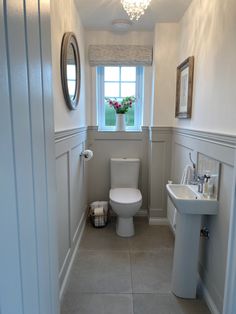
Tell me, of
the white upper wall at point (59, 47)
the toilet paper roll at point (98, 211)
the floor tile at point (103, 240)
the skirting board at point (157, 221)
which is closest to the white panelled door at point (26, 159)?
the white upper wall at point (59, 47)

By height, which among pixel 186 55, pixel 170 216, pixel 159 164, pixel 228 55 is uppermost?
pixel 186 55

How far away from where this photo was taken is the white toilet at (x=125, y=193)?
2583mm

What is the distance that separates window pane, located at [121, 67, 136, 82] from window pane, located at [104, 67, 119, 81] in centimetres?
8

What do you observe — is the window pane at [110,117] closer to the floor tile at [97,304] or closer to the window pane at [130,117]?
the window pane at [130,117]

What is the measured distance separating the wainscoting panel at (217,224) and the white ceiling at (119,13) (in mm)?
1218

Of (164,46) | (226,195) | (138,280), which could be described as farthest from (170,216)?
(164,46)

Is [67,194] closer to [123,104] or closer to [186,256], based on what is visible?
[186,256]

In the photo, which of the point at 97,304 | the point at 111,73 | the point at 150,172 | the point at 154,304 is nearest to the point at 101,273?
the point at 97,304

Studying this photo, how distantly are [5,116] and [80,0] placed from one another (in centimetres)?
202

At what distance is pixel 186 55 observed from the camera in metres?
2.40

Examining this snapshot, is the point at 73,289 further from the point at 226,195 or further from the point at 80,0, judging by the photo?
the point at 80,0

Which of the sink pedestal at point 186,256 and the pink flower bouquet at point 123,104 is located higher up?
the pink flower bouquet at point 123,104

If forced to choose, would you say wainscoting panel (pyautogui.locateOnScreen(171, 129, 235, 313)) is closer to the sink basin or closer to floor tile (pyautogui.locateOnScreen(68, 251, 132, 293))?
the sink basin

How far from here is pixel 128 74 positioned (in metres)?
3.12
